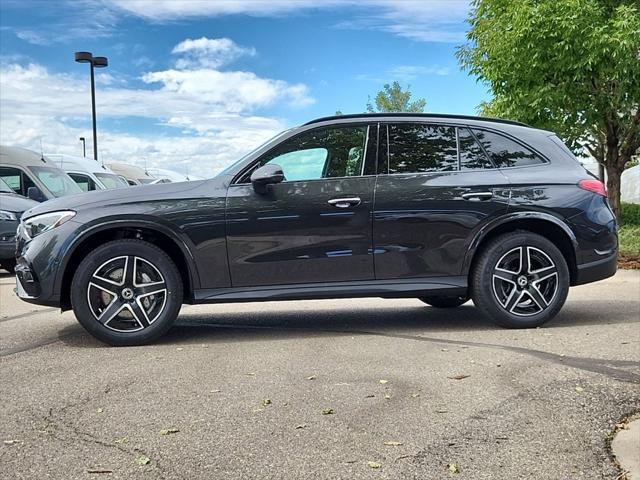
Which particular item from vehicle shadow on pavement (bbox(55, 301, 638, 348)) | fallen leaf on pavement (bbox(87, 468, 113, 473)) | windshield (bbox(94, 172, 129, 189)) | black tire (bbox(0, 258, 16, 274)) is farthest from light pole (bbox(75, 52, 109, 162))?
fallen leaf on pavement (bbox(87, 468, 113, 473))

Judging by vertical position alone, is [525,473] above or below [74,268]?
below

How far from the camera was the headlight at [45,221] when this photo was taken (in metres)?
5.49

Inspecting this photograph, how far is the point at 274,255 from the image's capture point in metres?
5.61

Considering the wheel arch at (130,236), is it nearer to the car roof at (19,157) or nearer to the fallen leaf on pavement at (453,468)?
the fallen leaf on pavement at (453,468)

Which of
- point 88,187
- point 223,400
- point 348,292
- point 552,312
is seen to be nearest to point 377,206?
point 348,292

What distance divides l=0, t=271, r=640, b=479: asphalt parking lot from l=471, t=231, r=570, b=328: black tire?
0.16 meters

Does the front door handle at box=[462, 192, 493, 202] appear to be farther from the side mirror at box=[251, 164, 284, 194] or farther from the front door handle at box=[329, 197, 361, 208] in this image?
the side mirror at box=[251, 164, 284, 194]

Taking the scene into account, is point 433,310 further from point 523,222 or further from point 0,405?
point 0,405

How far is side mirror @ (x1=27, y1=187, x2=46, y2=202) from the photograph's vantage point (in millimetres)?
13349

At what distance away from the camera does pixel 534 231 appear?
610cm

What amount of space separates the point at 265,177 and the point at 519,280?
89.1 inches

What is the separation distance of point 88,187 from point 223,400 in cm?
1508

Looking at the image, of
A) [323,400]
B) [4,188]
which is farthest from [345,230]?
[4,188]

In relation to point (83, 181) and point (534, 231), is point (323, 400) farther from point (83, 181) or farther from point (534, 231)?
point (83, 181)
